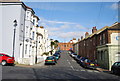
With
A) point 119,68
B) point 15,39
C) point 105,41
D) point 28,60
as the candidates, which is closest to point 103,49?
point 105,41

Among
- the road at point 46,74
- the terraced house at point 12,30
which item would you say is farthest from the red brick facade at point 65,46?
the road at point 46,74

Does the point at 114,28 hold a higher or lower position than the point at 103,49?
higher

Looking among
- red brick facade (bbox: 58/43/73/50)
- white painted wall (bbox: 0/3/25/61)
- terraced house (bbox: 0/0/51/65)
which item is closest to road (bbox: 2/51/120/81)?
terraced house (bbox: 0/0/51/65)

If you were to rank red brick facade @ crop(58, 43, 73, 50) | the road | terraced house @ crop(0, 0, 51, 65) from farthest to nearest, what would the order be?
red brick facade @ crop(58, 43, 73, 50)
terraced house @ crop(0, 0, 51, 65)
the road

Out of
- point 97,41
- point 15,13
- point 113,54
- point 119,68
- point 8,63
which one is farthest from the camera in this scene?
point 97,41

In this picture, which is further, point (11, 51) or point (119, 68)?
point (11, 51)

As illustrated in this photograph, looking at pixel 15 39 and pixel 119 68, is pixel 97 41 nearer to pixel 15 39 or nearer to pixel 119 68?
pixel 119 68

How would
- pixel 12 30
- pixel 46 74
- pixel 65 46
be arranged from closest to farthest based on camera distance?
1. pixel 46 74
2. pixel 12 30
3. pixel 65 46

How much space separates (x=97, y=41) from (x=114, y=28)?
6.06 m

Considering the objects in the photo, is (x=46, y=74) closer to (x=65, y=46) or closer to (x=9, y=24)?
(x=9, y=24)

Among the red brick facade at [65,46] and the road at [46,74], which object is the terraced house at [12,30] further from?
the red brick facade at [65,46]

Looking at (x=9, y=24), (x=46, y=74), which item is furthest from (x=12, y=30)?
(x=46, y=74)

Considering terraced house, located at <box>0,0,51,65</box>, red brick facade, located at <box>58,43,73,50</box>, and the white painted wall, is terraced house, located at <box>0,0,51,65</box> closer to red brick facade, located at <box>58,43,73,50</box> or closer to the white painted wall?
Result: the white painted wall

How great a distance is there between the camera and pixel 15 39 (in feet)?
71.3
